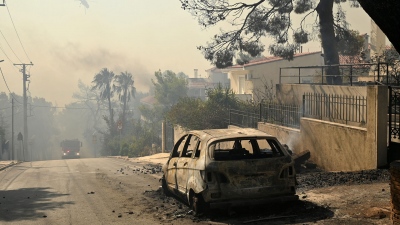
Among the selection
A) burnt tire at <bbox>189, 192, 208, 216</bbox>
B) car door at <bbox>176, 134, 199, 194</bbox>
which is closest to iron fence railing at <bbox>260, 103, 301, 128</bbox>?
car door at <bbox>176, 134, 199, 194</bbox>

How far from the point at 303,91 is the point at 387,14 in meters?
19.2

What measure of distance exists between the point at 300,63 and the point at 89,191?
38.9 metres

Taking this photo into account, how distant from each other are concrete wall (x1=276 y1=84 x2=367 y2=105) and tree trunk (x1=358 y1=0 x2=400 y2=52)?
15015 millimetres

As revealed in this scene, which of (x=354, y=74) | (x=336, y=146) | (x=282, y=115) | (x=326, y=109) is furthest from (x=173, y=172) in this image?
(x=354, y=74)

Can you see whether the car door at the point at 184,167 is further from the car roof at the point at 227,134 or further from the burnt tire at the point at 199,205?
the burnt tire at the point at 199,205

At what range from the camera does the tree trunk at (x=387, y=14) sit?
498 cm

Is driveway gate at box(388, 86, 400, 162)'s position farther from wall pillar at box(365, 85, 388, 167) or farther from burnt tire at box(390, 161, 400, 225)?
burnt tire at box(390, 161, 400, 225)

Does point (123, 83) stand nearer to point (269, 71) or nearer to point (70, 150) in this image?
point (70, 150)

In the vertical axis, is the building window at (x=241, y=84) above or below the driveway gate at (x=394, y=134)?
above

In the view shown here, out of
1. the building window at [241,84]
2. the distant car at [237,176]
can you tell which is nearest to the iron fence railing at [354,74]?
the building window at [241,84]

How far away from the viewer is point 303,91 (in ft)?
78.9

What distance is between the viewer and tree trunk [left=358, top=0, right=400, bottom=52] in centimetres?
498

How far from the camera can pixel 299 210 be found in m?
9.12

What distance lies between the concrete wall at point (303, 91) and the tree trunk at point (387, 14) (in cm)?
1502
